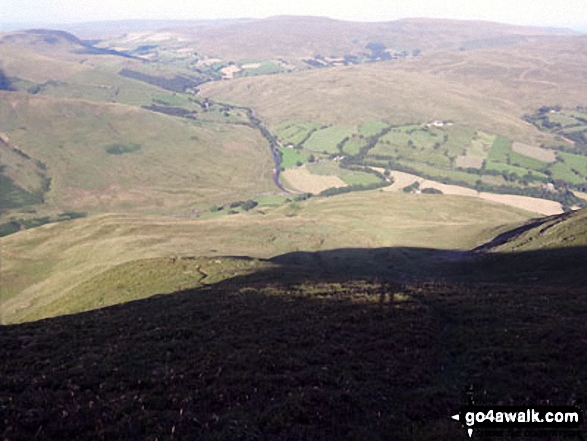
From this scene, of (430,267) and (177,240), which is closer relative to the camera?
(430,267)

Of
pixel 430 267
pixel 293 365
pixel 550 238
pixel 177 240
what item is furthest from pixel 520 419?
pixel 177 240

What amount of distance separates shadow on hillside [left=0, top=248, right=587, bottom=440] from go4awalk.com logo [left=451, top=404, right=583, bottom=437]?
92 cm

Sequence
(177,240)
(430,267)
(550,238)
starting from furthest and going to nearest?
(177,240) → (430,267) → (550,238)

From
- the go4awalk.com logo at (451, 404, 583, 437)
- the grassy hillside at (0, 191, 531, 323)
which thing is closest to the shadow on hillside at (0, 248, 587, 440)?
the go4awalk.com logo at (451, 404, 583, 437)

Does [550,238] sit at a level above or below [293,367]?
below

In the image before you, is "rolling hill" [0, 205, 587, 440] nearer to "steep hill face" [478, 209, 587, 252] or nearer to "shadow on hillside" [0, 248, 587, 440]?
"shadow on hillside" [0, 248, 587, 440]

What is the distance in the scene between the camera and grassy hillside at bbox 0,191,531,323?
114125 millimetres

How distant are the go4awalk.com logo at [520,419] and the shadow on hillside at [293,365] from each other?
92 cm

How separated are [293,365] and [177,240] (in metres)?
119

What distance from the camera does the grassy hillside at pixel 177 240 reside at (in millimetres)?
114125

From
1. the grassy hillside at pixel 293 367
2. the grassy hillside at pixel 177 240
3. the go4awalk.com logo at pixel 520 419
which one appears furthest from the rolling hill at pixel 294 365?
the grassy hillside at pixel 177 240

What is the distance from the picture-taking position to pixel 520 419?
18.0 metres

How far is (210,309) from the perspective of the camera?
4575 cm

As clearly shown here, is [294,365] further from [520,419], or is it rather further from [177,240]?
[177,240]
